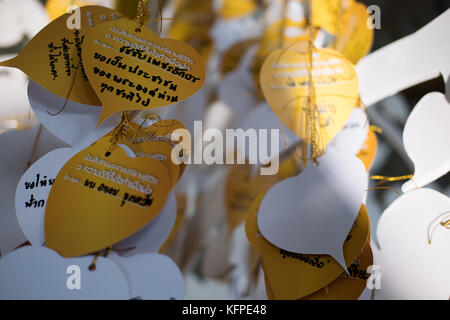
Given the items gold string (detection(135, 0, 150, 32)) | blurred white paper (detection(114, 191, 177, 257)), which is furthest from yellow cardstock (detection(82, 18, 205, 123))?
blurred white paper (detection(114, 191, 177, 257))

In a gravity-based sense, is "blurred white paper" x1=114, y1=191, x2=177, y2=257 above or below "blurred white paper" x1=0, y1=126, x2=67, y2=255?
below

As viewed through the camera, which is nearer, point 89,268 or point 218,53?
point 89,268

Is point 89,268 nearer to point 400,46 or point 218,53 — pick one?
point 218,53

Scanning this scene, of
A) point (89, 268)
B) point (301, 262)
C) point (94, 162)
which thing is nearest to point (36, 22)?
point (94, 162)

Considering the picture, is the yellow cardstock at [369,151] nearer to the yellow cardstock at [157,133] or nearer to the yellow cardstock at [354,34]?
the yellow cardstock at [354,34]

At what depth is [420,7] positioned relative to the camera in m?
0.58

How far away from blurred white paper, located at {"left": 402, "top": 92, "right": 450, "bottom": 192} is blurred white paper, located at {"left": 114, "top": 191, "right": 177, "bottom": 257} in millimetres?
295

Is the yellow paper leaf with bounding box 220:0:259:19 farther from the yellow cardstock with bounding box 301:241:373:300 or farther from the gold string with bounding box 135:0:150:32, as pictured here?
the yellow cardstock with bounding box 301:241:373:300

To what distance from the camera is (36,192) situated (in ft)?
1.44

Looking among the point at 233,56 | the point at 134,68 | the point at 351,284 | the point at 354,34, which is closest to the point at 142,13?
the point at 134,68

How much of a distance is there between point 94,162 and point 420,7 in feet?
1.64

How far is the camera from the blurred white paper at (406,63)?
1.77 ft

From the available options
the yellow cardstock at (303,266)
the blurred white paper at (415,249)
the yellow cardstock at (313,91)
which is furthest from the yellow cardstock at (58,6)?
the blurred white paper at (415,249)

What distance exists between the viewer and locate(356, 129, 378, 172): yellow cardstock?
1.72ft
